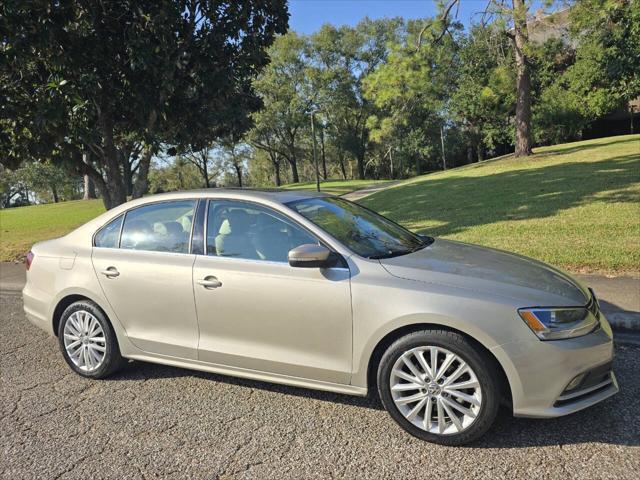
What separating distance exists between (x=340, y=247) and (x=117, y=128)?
937 centimetres

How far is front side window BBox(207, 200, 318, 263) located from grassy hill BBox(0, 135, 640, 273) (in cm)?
481

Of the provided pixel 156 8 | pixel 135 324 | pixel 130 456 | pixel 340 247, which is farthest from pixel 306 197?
pixel 156 8

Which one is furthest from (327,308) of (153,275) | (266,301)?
(153,275)

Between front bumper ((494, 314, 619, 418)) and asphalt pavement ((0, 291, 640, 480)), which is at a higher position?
front bumper ((494, 314, 619, 418))

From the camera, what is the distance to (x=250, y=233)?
12.3 feet

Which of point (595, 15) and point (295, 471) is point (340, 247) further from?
point (595, 15)

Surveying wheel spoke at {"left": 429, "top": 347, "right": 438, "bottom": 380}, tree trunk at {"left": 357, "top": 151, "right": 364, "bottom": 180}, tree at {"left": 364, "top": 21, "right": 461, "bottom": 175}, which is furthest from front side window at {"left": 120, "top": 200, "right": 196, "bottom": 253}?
tree trunk at {"left": 357, "top": 151, "right": 364, "bottom": 180}

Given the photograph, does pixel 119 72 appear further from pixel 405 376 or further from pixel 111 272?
pixel 405 376

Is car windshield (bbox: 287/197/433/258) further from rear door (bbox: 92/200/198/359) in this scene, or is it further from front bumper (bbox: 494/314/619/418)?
front bumper (bbox: 494/314/619/418)

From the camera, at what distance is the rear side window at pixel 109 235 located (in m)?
4.29

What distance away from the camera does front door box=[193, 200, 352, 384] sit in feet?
10.7

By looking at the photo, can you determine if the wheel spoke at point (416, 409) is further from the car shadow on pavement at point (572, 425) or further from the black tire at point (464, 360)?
the car shadow on pavement at point (572, 425)

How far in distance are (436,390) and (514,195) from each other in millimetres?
11354

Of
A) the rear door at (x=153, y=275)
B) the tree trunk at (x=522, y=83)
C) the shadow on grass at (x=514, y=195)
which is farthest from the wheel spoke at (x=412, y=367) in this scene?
the tree trunk at (x=522, y=83)
